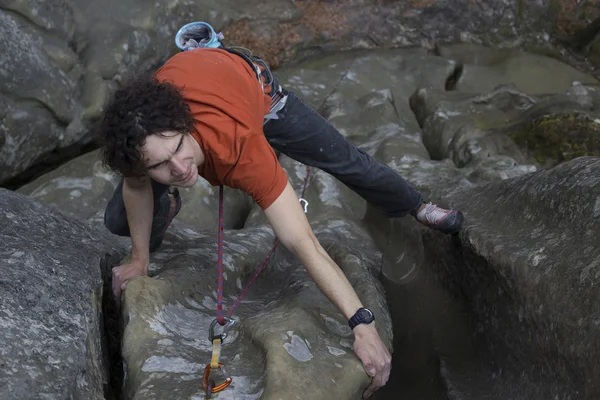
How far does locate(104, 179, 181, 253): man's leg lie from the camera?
175 inches

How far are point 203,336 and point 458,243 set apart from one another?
2123 millimetres

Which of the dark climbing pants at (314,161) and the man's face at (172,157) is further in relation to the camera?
the dark climbing pants at (314,161)

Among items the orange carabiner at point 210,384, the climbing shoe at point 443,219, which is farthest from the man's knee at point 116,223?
the climbing shoe at point 443,219

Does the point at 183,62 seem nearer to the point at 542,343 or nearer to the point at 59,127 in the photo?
the point at 542,343

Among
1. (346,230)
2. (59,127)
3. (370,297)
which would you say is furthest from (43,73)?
(370,297)

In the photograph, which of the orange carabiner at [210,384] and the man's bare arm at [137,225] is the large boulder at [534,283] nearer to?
the orange carabiner at [210,384]

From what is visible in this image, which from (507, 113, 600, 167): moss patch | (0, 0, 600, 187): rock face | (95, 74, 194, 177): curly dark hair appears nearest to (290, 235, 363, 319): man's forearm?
(95, 74, 194, 177): curly dark hair

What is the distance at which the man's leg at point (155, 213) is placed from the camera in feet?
14.6

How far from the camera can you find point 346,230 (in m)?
6.08

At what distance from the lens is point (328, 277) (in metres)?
3.46

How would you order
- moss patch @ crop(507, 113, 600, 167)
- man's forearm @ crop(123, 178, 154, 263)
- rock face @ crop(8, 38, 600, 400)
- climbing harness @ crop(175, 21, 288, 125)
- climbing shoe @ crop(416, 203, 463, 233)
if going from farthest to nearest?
moss patch @ crop(507, 113, 600, 167) → climbing shoe @ crop(416, 203, 463, 233) → climbing harness @ crop(175, 21, 288, 125) → man's forearm @ crop(123, 178, 154, 263) → rock face @ crop(8, 38, 600, 400)

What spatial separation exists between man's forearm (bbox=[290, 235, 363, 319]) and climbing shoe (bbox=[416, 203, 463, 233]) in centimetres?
164

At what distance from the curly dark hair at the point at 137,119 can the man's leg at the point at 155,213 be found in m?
0.98

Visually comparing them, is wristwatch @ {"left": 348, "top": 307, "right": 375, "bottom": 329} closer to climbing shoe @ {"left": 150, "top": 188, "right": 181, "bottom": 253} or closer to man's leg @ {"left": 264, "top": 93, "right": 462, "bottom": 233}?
man's leg @ {"left": 264, "top": 93, "right": 462, "bottom": 233}
